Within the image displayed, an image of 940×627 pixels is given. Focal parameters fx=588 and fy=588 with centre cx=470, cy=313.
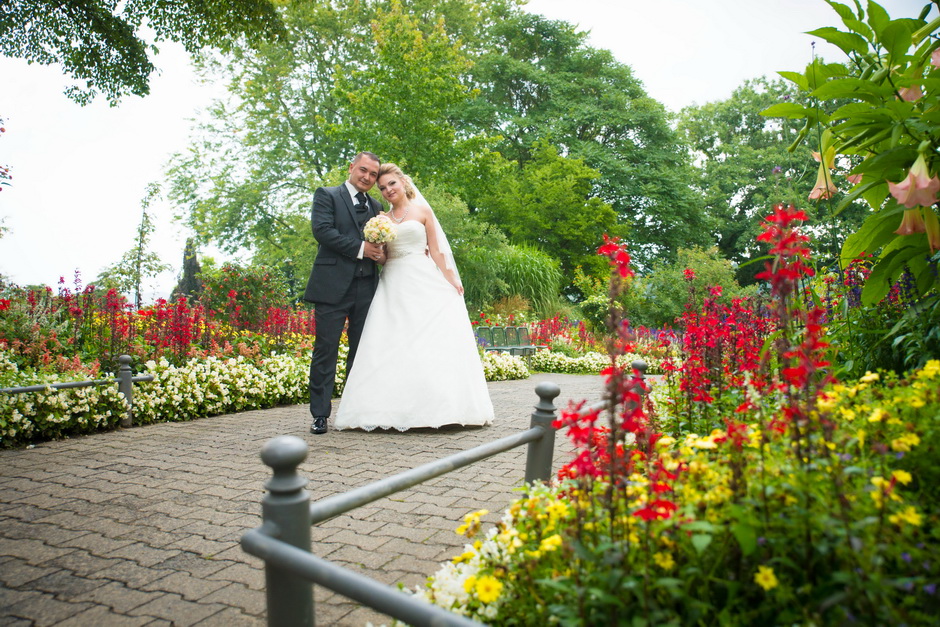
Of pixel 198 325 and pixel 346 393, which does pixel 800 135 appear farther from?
pixel 198 325

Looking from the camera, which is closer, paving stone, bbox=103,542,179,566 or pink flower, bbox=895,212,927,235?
pink flower, bbox=895,212,927,235

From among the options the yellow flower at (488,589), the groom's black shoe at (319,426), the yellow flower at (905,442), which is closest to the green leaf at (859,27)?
the yellow flower at (905,442)

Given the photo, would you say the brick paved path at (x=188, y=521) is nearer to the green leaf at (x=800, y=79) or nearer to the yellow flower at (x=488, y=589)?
the yellow flower at (x=488, y=589)

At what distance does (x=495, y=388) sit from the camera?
10.1 metres

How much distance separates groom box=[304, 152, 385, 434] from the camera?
18.4 feet

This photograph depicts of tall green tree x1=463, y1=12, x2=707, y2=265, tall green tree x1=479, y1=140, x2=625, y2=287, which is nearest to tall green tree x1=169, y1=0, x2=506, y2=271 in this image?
tall green tree x1=463, y1=12, x2=707, y2=265

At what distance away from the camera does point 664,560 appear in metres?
1.41

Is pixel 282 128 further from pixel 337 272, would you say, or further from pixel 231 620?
pixel 231 620

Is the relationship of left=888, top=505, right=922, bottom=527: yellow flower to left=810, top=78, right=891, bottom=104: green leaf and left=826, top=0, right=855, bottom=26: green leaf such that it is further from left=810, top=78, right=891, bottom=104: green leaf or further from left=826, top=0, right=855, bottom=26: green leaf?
left=826, top=0, right=855, bottom=26: green leaf

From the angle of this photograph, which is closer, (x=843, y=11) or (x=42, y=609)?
(x=42, y=609)

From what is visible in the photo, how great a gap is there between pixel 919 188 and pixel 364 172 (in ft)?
15.6

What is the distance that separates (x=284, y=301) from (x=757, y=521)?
35.3 feet

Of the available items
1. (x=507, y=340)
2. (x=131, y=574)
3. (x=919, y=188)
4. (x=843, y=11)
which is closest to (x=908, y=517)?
(x=919, y=188)

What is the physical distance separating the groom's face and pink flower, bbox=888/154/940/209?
4.65 metres
